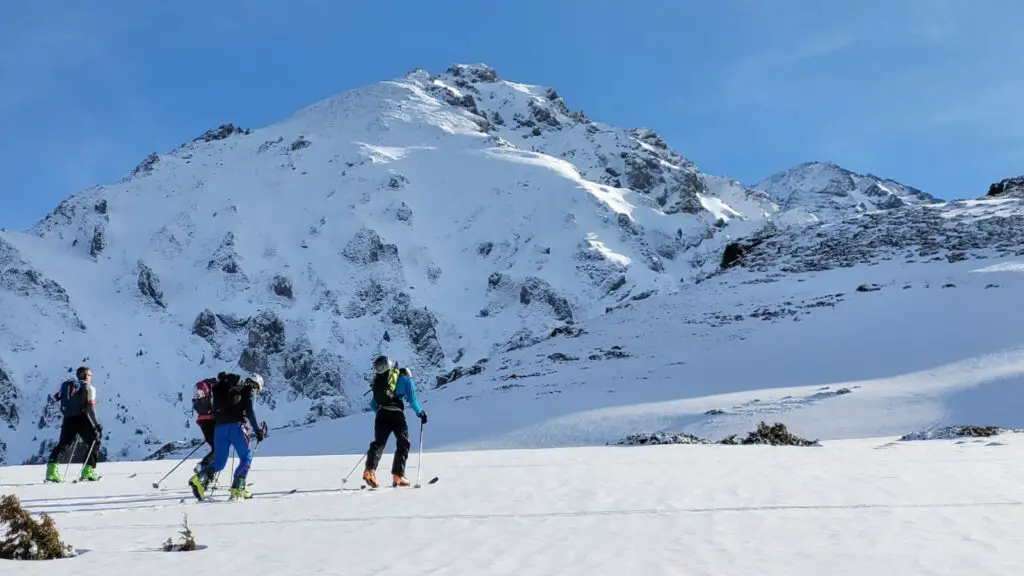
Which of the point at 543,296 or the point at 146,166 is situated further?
the point at 146,166

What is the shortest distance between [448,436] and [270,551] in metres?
24.1

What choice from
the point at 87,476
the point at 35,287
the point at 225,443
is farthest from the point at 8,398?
the point at 225,443

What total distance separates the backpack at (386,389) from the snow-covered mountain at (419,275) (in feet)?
86.0

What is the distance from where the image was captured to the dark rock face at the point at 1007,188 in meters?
70.1

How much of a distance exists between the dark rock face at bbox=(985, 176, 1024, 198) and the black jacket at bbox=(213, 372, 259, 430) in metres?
72.8

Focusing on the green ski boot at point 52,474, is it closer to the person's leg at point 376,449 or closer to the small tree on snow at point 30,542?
the person's leg at point 376,449

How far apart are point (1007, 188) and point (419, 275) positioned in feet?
314

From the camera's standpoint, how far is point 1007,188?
73062mm

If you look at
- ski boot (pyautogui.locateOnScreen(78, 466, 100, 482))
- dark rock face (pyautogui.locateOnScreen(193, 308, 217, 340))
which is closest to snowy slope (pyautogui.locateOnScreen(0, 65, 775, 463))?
dark rock face (pyautogui.locateOnScreen(193, 308, 217, 340))

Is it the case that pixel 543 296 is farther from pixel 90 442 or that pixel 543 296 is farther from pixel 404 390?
pixel 404 390

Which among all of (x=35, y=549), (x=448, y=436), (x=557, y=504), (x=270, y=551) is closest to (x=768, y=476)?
(x=557, y=504)

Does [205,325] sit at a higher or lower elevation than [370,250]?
lower

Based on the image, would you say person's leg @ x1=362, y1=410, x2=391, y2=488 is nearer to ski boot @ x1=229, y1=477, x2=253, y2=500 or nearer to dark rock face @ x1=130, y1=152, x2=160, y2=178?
ski boot @ x1=229, y1=477, x2=253, y2=500

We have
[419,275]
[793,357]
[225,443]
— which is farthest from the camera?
[419,275]
